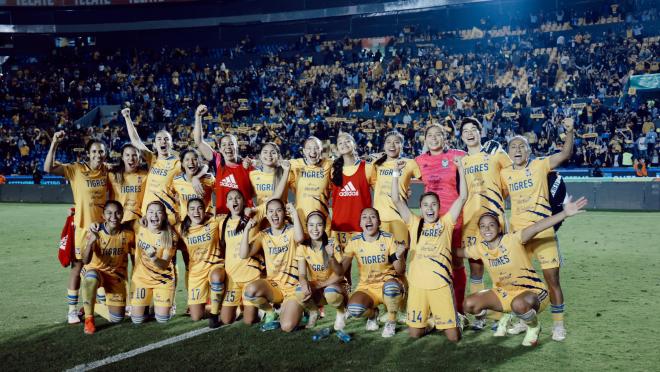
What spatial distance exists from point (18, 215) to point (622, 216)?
1735 centimetres

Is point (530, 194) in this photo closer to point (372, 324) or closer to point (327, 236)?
point (372, 324)

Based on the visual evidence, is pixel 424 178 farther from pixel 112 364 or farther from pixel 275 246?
pixel 112 364

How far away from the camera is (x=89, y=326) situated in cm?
661

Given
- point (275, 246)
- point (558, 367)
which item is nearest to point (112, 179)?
point (275, 246)

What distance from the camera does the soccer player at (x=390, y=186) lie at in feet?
23.0

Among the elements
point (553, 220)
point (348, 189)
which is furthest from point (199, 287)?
point (553, 220)

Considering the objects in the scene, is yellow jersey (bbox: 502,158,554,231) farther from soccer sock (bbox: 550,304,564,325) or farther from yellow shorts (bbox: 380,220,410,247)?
yellow shorts (bbox: 380,220,410,247)

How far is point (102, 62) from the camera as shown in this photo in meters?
36.9

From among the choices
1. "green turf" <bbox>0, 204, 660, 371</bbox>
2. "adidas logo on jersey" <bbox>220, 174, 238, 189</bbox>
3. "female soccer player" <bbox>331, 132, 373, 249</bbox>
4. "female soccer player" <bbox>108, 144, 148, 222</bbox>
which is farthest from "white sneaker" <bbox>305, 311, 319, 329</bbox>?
"female soccer player" <bbox>108, 144, 148, 222</bbox>

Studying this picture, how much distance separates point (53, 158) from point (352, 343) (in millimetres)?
3987

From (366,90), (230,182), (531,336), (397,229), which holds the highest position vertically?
(366,90)

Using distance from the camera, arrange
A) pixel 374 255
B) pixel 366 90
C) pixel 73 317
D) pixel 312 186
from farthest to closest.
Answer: pixel 366 90 < pixel 312 186 < pixel 73 317 < pixel 374 255

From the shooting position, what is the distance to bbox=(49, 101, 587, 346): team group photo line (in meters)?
6.15

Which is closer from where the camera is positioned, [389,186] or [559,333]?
[559,333]
